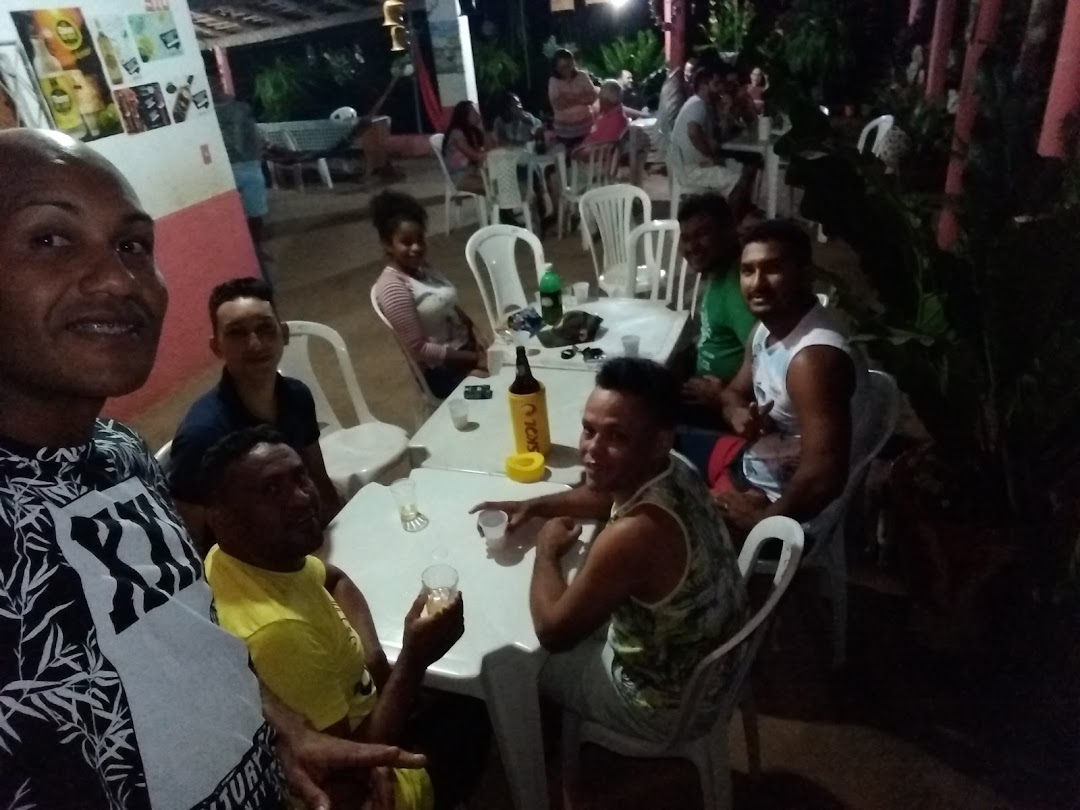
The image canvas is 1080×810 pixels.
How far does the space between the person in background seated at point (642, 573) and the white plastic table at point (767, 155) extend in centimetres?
418

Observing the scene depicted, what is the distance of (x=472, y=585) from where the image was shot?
1.47 metres

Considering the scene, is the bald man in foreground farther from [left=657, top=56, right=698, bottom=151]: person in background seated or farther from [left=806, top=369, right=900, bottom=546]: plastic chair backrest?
[left=657, top=56, right=698, bottom=151]: person in background seated

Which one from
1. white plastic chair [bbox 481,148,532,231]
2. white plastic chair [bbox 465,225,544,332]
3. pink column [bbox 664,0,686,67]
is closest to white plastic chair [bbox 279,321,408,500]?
white plastic chair [bbox 465,225,544,332]

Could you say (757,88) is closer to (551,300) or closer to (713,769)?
(551,300)

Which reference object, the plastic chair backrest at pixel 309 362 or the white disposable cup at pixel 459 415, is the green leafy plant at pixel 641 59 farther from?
the white disposable cup at pixel 459 415

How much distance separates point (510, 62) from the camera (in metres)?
9.75

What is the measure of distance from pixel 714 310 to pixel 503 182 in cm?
340

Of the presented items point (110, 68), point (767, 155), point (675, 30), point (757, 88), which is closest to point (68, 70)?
point (110, 68)

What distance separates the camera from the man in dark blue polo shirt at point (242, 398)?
175cm

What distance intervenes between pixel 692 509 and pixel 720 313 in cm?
120

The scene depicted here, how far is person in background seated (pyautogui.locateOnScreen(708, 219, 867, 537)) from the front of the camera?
5.54 ft

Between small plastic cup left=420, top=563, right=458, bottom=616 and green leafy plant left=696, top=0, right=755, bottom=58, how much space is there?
8.02m

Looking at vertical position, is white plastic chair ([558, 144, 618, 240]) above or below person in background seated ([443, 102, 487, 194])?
below

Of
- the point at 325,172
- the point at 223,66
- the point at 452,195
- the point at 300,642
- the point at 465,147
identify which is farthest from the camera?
the point at 223,66
